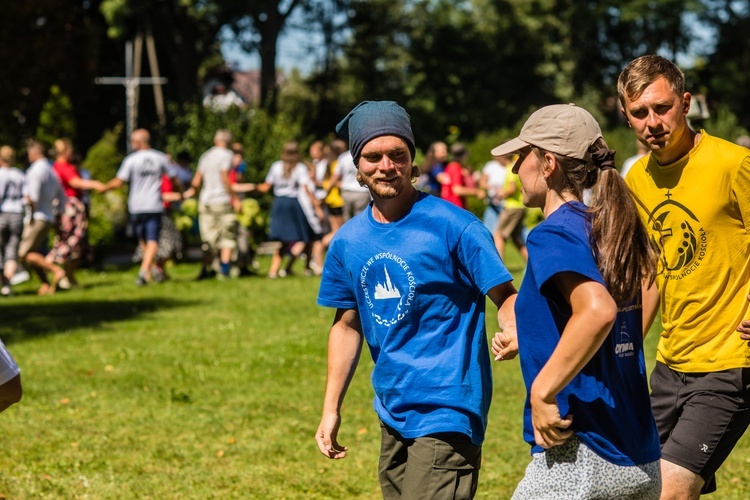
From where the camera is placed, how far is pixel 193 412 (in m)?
8.05

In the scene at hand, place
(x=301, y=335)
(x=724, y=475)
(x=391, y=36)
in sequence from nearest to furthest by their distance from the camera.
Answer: (x=724, y=475) → (x=301, y=335) → (x=391, y=36)

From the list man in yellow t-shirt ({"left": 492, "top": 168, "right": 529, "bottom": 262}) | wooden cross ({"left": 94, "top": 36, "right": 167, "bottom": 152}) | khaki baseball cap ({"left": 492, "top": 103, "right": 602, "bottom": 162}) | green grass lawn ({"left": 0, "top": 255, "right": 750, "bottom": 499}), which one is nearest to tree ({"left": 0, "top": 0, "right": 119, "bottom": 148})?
wooden cross ({"left": 94, "top": 36, "right": 167, "bottom": 152})

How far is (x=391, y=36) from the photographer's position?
1944 inches

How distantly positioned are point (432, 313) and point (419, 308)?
0.16 ft

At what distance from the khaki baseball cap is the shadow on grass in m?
8.83

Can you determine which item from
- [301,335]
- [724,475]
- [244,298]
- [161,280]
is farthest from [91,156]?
[724,475]

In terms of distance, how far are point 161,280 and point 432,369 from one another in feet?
43.2

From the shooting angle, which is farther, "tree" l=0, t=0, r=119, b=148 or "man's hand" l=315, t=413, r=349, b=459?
"tree" l=0, t=0, r=119, b=148

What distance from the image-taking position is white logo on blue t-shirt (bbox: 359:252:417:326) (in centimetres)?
381

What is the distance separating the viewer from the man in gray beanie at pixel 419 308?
377 cm

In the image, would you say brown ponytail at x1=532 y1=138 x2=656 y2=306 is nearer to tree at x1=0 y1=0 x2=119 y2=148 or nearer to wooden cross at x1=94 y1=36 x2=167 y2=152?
tree at x1=0 y1=0 x2=119 y2=148

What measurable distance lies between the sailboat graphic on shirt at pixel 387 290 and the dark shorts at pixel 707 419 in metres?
1.31

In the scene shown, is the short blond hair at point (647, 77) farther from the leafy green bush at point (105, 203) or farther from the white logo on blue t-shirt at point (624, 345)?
the leafy green bush at point (105, 203)

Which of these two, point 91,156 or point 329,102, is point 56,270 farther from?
point 329,102
